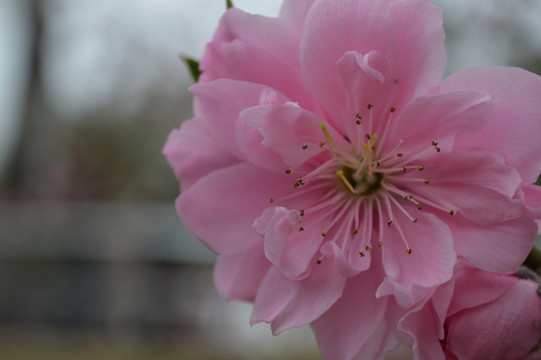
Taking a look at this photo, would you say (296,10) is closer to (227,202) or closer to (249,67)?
(249,67)

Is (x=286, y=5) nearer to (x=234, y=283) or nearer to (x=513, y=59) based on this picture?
(x=234, y=283)

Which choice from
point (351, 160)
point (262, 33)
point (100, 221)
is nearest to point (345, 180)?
point (351, 160)

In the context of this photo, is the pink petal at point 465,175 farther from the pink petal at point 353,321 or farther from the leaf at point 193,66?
the leaf at point 193,66

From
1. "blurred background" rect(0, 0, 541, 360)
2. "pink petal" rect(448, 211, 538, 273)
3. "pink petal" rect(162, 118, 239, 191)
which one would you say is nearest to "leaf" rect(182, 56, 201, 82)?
"pink petal" rect(162, 118, 239, 191)

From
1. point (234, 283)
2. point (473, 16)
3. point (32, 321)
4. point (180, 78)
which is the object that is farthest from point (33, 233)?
point (234, 283)

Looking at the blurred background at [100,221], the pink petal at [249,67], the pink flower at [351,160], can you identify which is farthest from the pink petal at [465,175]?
the blurred background at [100,221]

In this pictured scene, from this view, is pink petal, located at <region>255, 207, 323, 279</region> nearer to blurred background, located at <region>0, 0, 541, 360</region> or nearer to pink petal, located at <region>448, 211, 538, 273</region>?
pink petal, located at <region>448, 211, 538, 273</region>
